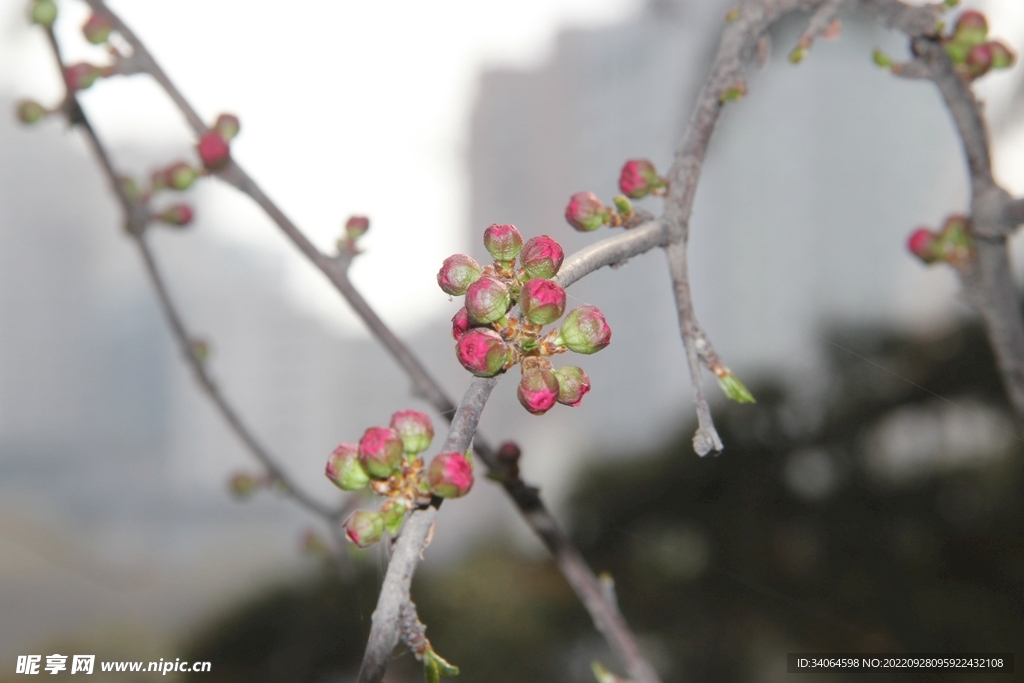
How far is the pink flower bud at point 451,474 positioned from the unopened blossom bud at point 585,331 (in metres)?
0.10

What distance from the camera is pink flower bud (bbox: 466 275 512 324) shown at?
307mm

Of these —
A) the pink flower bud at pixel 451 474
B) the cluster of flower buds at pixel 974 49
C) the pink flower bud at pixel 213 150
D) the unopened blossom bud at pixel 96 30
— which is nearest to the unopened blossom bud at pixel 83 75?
the unopened blossom bud at pixel 96 30

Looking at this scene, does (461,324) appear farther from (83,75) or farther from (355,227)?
(83,75)

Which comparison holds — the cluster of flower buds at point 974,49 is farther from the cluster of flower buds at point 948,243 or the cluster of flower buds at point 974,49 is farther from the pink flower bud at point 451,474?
the pink flower bud at point 451,474

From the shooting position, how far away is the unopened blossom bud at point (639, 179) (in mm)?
508

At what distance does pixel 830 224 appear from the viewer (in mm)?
2762

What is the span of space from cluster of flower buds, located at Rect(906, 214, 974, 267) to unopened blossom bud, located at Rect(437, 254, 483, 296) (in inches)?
24.0

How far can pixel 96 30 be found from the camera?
652 mm

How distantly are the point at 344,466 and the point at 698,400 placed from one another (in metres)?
0.19

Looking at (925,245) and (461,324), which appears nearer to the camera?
(461,324)

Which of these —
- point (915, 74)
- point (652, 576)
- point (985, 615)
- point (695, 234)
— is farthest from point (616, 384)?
point (915, 74)

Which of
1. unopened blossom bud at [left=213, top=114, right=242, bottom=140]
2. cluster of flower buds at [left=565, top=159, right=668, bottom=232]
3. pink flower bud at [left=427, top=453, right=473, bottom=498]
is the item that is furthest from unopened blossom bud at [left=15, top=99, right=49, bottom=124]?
pink flower bud at [left=427, top=453, right=473, bottom=498]

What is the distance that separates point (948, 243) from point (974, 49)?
193 millimetres

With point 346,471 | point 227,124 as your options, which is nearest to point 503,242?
point 346,471
